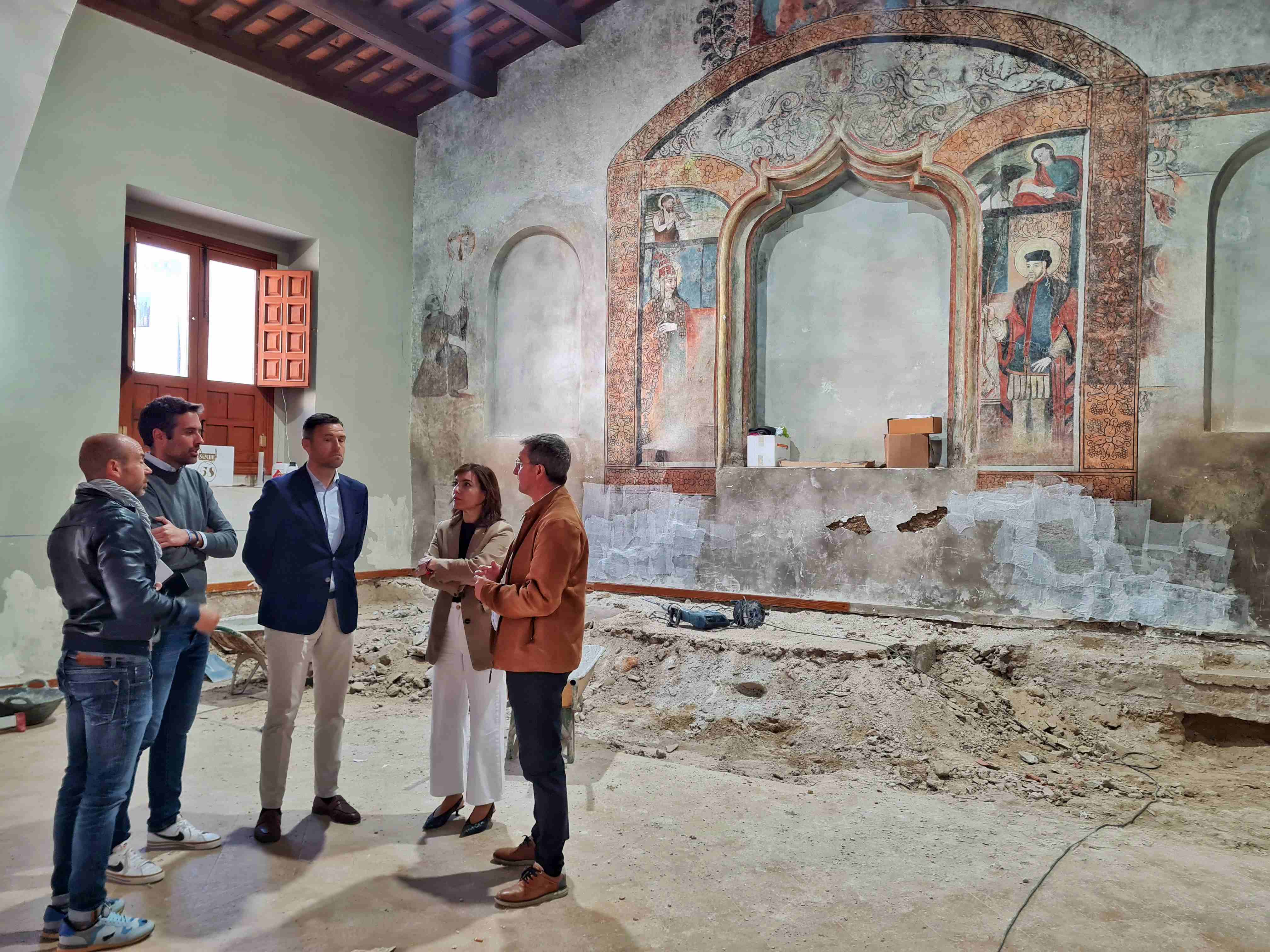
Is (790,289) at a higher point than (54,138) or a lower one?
lower

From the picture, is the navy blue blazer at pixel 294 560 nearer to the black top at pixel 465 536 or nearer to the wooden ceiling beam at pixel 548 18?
the black top at pixel 465 536

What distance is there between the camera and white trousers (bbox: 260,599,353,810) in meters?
4.04

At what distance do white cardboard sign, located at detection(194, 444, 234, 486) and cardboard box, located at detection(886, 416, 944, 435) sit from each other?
20.6ft

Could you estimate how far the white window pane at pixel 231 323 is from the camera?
891 cm

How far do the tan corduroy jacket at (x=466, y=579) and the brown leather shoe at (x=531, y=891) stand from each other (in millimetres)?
A: 833

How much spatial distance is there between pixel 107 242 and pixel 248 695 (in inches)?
157

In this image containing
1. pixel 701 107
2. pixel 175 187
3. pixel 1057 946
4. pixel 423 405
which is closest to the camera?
pixel 1057 946

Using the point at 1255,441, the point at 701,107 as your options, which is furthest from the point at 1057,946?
the point at 701,107

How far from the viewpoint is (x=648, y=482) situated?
346 inches

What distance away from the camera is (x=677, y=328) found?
8.70m

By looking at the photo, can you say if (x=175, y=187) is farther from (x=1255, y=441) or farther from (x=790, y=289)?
(x=1255, y=441)

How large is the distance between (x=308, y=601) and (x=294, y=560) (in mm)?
197

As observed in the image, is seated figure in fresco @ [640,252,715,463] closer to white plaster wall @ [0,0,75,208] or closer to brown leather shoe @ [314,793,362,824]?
brown leather shoe @ [314,793,362,824]

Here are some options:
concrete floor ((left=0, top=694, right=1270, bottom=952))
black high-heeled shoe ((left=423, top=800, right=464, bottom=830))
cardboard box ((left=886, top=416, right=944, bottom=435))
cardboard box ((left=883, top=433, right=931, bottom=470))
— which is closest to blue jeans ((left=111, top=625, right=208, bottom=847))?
concrete floor ((left=0, top=694, right=1270, bottom=952))
